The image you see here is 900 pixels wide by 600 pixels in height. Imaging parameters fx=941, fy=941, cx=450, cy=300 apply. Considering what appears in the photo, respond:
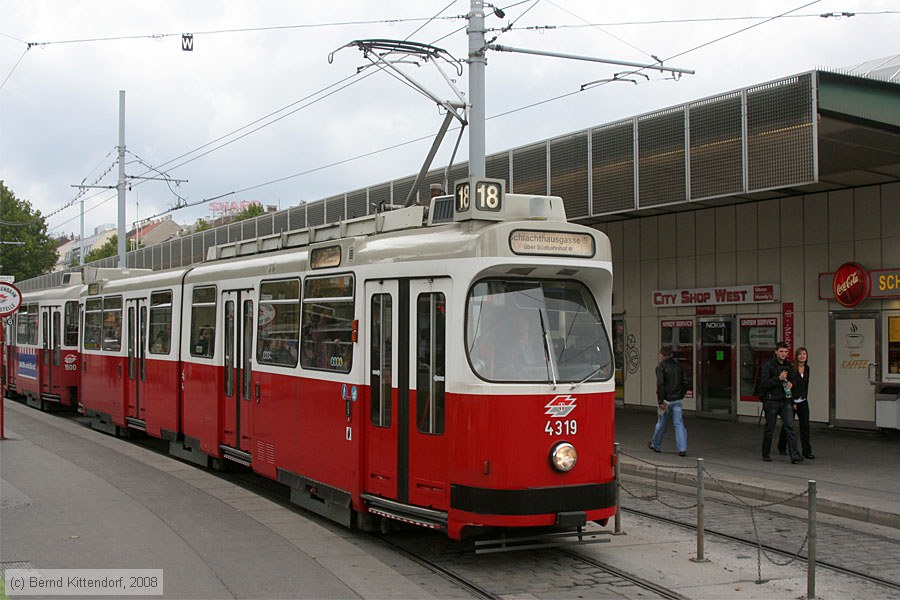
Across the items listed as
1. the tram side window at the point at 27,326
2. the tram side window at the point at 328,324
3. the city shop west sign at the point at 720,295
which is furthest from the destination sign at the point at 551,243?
the tram side window at the point at 27,326

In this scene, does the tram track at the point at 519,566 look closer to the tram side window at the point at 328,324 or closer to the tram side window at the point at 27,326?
the tram side window at the point at 328,324

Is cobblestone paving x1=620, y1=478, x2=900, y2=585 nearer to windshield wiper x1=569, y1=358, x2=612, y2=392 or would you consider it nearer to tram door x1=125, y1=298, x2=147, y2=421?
windshield wiper x1=569, y1=358, x2=612, y2=392

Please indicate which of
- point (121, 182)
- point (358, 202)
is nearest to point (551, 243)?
point (358, 202)

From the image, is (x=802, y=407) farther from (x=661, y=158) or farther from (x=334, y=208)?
(x=334, y=208)

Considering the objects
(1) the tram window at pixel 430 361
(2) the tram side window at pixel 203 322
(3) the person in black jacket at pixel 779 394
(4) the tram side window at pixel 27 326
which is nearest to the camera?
(1) the tram window at pixel 430 361

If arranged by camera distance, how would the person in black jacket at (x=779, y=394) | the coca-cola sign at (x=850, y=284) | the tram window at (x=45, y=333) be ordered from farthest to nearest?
the tram window at (x=45, y=333) → the coca-cola sign at (x=850, y=284) → the person in black jacket at (x=779, y=394)

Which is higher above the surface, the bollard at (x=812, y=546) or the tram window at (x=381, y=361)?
the tram window at (x=381, y=361)

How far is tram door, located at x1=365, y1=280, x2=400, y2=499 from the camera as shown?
870 centimetres

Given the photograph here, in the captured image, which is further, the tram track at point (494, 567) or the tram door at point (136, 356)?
the tram door at point (136, 356)

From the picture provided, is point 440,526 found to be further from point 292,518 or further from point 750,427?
point 750,427

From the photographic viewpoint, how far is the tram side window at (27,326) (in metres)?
24.6

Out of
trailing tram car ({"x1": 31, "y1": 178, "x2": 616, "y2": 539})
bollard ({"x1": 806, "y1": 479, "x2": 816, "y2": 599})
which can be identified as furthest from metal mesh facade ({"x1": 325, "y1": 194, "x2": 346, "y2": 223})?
bollard ({"x1": 806, "y1": 479, "x2": 816, "y2": 599})

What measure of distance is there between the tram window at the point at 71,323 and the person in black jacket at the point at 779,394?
15231mm

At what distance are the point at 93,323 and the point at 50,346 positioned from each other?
485cm
